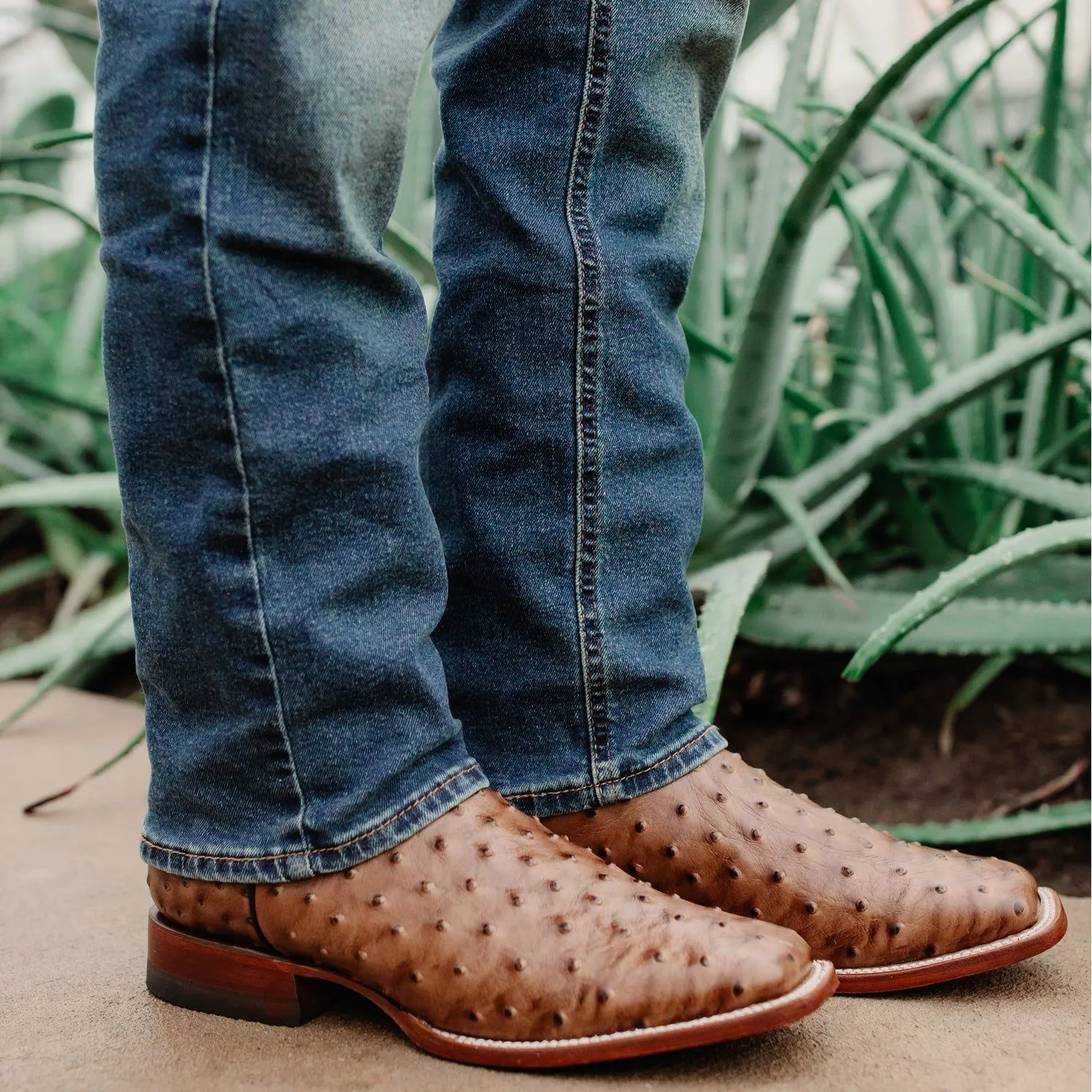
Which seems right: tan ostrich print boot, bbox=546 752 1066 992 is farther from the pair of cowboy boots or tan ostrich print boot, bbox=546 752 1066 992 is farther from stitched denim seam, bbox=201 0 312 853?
stitched denim seam, bbox=201 0 312 853

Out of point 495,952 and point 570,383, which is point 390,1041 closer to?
point 495,952

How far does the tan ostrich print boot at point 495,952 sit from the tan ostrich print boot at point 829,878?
0.20 ft

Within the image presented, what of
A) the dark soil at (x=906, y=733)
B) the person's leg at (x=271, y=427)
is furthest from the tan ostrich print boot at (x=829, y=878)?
the dark soil at (x=906, y=733)

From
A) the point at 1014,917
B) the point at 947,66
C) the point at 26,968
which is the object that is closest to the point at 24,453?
the point at 26,968

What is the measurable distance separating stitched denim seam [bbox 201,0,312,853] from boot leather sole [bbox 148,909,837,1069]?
A: 73 mm

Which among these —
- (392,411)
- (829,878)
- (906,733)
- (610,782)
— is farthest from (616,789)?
(906,733)

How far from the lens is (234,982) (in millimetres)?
520

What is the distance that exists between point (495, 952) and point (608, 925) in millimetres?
51

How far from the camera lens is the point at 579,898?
490mm

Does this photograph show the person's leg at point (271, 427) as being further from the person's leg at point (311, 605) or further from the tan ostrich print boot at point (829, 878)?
the tan ostrich print boot at point (829, 878)

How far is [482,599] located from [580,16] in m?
0.30

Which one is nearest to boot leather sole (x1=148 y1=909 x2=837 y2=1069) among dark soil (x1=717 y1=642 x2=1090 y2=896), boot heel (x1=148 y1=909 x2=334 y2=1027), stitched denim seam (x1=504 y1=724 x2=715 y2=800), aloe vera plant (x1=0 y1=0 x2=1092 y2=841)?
boot heel (x1=148 y1=909 x2=334 y2=1027)

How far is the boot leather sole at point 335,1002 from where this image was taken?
456 mm

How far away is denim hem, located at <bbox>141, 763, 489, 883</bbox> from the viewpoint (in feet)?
1.62
